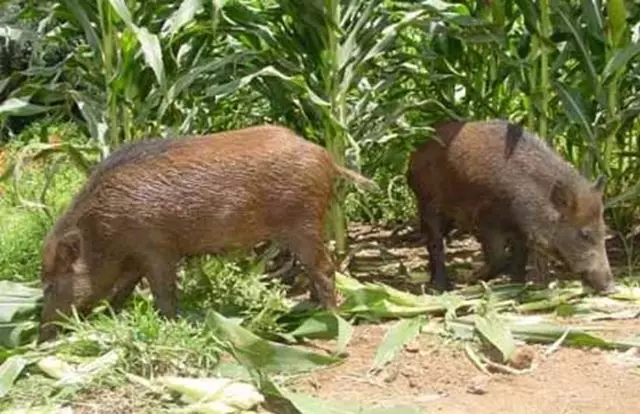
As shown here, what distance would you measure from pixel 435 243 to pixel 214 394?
270cm

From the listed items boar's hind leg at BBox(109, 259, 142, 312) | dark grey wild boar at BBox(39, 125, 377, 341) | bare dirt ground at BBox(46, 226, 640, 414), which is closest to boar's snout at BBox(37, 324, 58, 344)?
dark grey wild boar at BBox(39, 125, 377, 341)

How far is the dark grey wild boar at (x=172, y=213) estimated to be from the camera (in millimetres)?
6211

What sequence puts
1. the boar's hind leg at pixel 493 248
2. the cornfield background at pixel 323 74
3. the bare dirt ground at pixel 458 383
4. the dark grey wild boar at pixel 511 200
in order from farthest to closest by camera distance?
the boar's hind leg at pixel 493 248 < the dark grey wild boar at pixel 511 200 < the cornfield background at pixel 323 74 < the bare dirt ground at pixel 458 383

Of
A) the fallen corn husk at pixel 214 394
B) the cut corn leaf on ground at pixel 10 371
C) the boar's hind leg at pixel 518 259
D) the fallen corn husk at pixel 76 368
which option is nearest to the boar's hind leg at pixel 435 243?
the boar's hind leg at pixel 518 259

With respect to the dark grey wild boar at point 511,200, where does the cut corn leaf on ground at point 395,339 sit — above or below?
below

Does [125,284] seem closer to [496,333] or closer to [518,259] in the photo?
[496,333]

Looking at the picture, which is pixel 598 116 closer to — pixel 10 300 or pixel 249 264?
pixel 249 264

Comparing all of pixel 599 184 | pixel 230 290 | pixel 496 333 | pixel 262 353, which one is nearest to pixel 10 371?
pixel 262 353

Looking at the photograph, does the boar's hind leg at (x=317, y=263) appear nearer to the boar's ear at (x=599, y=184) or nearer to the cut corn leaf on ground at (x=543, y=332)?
the cut corn leaf on ground at (x=543, y=332)

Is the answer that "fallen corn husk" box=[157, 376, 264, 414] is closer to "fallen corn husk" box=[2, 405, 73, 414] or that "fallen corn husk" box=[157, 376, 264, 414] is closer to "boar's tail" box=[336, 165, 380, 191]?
"fallen corn husk" box=[2, 405, 73, 414]

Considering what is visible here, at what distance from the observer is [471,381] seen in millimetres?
5820

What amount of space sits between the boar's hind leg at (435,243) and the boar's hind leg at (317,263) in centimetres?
123

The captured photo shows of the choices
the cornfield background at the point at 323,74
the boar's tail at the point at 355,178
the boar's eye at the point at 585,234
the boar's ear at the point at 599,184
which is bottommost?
the boar's eye at the point at 585,234

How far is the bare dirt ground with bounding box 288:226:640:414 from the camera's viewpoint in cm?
552
